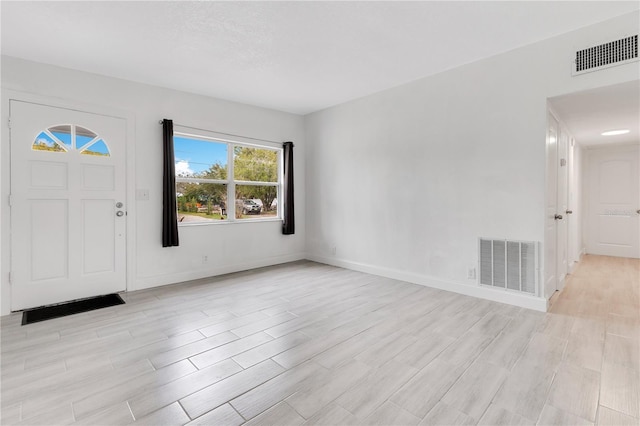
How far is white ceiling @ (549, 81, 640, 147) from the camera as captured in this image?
2.90m

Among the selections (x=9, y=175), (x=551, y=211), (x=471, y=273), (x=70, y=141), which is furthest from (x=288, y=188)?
(x=551, y=211)

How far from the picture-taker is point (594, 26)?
2.77 metres

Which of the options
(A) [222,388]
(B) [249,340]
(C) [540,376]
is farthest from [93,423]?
(C) [540,376]

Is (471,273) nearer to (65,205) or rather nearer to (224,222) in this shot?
(224,222)

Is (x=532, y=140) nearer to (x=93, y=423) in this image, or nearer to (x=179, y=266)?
(x=93, y=423)

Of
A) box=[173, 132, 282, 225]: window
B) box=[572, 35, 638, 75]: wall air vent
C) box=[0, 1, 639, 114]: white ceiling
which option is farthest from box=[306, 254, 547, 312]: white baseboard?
box=[0, 1, 639, 114]: white ceiling

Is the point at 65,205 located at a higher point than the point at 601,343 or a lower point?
higher

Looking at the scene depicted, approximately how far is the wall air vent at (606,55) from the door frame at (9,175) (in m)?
4.97

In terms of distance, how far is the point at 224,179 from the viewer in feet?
16.0

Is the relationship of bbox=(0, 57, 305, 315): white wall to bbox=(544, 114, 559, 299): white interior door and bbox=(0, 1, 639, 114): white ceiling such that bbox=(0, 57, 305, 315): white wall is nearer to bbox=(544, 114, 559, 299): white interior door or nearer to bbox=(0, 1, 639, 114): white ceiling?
bbox=(0, 1, 639, 114): white ceiling

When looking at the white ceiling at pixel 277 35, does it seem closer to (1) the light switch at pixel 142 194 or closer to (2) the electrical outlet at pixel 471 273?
(1) the light switch at pixel 142 194

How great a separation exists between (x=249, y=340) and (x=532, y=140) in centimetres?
337

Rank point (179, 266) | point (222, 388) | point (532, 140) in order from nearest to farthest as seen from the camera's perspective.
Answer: point (222, 388) → point (532, 140) → point (179, 266)

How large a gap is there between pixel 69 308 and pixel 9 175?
5.00ft
